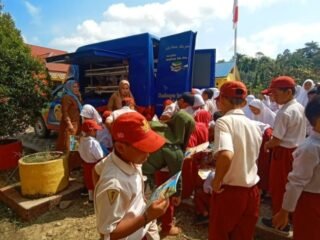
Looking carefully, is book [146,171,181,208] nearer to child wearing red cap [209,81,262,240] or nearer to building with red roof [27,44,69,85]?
child wearing red cap [209,81,262,240]

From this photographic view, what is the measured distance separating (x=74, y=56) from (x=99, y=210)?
537 cm

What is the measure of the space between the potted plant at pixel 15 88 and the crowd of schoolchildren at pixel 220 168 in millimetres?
2099

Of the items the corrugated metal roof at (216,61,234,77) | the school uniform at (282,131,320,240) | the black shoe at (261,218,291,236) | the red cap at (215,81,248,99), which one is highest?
the corrugated metal roof at (216,61,234,77)

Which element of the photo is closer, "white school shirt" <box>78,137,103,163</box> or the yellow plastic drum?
"white school shirt" <box>78,137,103,163</box>

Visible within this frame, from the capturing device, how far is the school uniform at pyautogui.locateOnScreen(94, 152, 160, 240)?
1363mm

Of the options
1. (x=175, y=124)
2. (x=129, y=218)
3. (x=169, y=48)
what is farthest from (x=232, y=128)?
(x=169, y=48)

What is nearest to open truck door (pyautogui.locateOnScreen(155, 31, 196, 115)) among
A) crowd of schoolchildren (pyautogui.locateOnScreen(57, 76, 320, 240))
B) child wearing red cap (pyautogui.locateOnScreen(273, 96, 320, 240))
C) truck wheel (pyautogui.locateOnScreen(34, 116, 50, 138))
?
crowd of schoolchildren (pyautogui.locateOnScreen(57, 76, 320, 240))

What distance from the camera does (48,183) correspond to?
171 inches

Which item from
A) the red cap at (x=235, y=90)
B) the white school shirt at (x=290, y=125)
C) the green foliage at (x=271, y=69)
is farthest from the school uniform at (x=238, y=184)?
the green foliage at (x=271, y=69)

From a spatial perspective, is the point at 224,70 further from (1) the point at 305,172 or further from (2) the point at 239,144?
(1) the point at 305,172

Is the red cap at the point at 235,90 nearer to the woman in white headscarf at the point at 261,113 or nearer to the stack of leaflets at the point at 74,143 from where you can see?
the woman in white headscarf at the point at 261,113

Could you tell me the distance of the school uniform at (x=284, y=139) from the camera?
2973 mm

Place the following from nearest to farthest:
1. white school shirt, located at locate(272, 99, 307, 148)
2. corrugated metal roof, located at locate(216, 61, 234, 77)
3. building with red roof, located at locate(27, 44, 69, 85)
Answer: white school shirt, located at locate(272, 99, 307, 148) → building with red roof, located at locate(27, 44, 69, 85) → corrugated metal roof, located at locate(216, 61, 234, 77)

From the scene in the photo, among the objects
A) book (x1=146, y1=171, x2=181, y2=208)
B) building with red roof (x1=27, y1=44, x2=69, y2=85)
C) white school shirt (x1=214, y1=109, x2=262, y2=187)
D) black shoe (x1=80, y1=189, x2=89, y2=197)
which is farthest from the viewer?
building with red roof (x1=27, y1=44, x2=69, y2=85)
